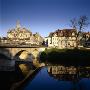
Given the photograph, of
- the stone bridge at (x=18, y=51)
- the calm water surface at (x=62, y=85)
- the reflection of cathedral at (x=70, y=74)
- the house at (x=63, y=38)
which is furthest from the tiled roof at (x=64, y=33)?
the calm water surface at (x=62, y=85)

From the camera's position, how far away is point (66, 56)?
3209 inches

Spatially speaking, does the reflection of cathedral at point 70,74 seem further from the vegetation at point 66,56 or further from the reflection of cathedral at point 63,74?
the vegetation at point 66,56

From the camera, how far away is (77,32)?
90.4m

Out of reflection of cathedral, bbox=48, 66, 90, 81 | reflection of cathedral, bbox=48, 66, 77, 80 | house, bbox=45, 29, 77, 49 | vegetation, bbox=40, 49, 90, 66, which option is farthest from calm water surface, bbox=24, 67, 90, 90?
house, bbox=45, 29, 77, 49

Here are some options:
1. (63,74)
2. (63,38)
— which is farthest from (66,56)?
(63,38)

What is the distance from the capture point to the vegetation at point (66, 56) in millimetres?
77312

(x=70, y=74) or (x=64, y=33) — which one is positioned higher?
(x=64, y=33)

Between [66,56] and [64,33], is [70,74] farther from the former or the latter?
[64,33]

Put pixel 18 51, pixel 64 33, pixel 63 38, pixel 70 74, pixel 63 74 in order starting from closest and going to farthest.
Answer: pixel 70 74
pixel 63 74
pixel 18 51
pixel 63 38
pixel 64 33

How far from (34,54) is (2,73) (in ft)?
102

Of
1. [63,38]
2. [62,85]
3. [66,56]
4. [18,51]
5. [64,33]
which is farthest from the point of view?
[64,33]

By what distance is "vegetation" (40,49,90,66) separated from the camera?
7731cm

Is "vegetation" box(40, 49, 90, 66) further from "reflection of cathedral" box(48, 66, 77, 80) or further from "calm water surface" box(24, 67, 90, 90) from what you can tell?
"calm water surface" box(24, 67, 90, 90)

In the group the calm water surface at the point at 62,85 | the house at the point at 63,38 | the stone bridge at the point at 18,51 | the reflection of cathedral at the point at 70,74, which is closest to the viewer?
the calm water surface at the point at 62,85
